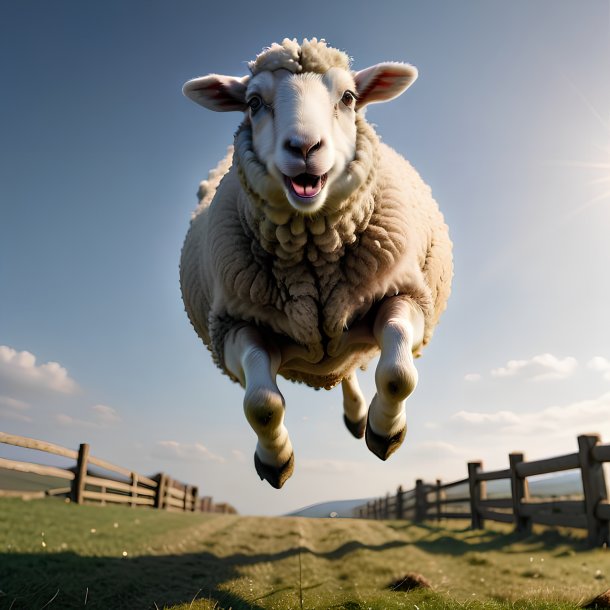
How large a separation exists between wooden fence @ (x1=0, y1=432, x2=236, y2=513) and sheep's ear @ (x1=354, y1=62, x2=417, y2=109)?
5177mm

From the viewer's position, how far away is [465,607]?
9.55ft

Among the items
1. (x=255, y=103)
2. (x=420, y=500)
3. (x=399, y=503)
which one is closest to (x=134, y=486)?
(x=420, y=500)

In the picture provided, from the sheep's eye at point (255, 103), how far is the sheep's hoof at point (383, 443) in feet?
6.16

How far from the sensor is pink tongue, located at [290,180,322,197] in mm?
2746

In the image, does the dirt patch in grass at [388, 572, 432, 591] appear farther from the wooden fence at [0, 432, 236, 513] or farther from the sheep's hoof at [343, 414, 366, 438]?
the wooden fence at [0, 432, 236, 513]

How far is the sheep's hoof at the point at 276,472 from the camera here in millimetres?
3071

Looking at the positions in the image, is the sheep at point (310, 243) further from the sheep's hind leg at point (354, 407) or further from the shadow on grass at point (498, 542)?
the shadow on grass at point (498, 542)

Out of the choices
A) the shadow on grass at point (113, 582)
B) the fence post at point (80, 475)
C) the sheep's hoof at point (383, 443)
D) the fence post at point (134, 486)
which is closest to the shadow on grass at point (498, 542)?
the shadow on grass at point (113, 582)

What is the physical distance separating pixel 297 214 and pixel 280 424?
3.70 ft

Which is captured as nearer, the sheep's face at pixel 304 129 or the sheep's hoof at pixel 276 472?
the sheep's face at pixel 304 129

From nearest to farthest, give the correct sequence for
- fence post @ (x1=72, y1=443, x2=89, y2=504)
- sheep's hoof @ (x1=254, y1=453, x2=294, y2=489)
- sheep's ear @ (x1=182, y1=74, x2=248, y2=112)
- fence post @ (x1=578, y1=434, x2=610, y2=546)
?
sheep's hoof @ (x1=254, y1=453, x2=294, y2=489)
sheep's ear @ (x1=182, y1=74, x2=248, y2=112)
fence post @ (x1=578, y1=434, x2=610, y2=546)
fence post @ (x1=72, y1=443, x2=89, y2=504)

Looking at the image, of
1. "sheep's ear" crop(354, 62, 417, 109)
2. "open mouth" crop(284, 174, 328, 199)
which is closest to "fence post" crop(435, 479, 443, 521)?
"sheep's ear" crop(354, 62, 417, 109)

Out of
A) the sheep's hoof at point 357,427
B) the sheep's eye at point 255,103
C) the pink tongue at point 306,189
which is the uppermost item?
the sheep's eye at point 255,103

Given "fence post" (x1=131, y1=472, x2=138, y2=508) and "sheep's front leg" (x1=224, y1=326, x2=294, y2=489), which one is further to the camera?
"fence post" (x1=131, y1=472, x2=138, y2=508)
